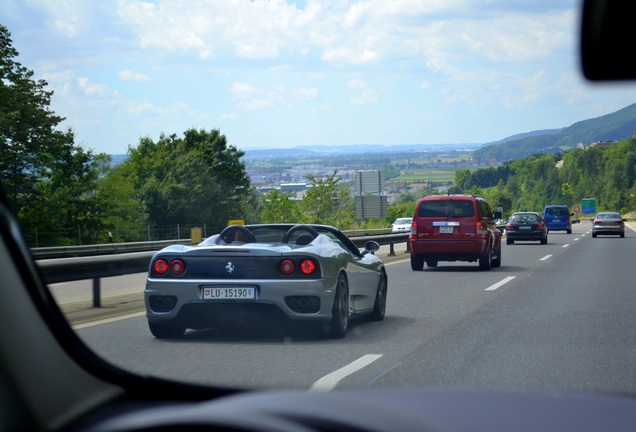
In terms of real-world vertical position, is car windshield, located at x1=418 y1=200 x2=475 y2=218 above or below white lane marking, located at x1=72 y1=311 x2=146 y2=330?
above

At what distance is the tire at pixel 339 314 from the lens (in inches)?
371

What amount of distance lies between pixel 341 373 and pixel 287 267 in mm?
2090

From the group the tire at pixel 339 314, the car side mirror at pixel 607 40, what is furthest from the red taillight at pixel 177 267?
the car side mirror at pixel 607 40

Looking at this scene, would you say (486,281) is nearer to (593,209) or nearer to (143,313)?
(143,313)

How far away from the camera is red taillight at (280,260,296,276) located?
9.12m

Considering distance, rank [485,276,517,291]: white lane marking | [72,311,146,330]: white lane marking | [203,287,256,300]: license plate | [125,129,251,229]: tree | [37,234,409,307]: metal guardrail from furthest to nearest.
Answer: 1. [125,129,251,229]: tree
2. [485,276,517,291]: white lane marking
3. [72,311,146,330]: white lane marking
4. [37,234,409,307]: metal guardrail
5. [203,287,256,300]: license plate

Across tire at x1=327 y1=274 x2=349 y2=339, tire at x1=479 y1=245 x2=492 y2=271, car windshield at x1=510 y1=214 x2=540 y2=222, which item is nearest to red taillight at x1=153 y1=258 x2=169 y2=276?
tire at x1=327 y1=274 x2=349 y2=339

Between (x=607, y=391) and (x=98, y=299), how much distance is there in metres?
7.70

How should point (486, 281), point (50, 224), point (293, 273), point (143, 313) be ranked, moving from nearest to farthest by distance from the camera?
point (293, 273) → point (143, 313) → point (50, 224) → point (486, 281)

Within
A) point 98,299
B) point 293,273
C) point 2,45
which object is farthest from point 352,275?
point 2,45

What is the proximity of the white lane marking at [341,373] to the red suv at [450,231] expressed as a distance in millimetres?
13259

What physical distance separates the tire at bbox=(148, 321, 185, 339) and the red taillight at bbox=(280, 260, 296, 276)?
1.29 meters

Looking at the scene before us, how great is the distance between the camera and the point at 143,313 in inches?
472

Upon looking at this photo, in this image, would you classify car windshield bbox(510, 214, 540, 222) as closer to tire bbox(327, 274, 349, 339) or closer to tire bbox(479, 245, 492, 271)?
tire bbox(479, 245, 492, 271)
